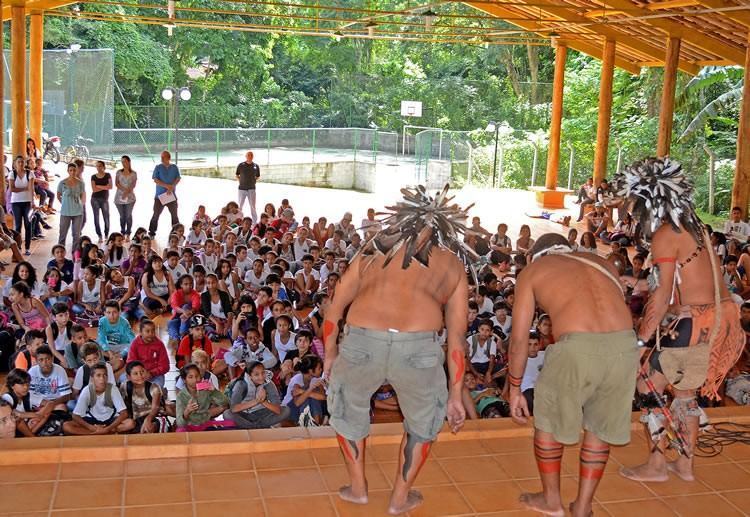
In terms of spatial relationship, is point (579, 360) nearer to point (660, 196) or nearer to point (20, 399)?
point (660, 196)

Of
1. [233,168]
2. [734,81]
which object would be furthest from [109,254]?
[734,81]

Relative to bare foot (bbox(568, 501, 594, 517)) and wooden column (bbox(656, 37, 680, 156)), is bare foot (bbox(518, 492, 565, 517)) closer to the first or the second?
bare foot (bbox(568, 501, 594, 517))

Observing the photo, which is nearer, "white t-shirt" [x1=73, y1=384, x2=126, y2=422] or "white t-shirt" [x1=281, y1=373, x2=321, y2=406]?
"white t-shirt" [x1=73, y1=384, x2=126, y2=422]

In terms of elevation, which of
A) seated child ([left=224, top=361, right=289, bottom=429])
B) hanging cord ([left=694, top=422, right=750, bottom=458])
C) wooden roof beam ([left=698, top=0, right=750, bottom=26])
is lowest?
seated child ([left=224, top=361, right=289, bottom=429])

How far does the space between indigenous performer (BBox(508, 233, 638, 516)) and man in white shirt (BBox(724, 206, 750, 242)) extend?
32.2 ft

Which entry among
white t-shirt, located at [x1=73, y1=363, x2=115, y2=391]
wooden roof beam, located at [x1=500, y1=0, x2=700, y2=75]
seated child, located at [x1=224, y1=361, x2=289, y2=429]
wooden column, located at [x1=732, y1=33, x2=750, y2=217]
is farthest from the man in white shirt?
white t-shirt, located at [x1=73, y1=363, x2=115, y2=391]

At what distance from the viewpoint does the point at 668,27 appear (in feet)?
50.2

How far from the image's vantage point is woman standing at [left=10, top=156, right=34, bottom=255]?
12.4 metres

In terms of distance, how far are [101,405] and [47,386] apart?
45 centimetres

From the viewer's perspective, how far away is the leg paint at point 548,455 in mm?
3852

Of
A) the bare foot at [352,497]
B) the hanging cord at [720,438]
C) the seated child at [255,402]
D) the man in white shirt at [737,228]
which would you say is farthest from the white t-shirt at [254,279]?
the man in white shirt at [737,228]

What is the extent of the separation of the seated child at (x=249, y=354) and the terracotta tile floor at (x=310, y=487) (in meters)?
3.03

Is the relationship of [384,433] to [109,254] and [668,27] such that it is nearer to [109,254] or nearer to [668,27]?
[109,254]

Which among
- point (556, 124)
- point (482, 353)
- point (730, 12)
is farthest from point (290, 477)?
point (556, 124)
